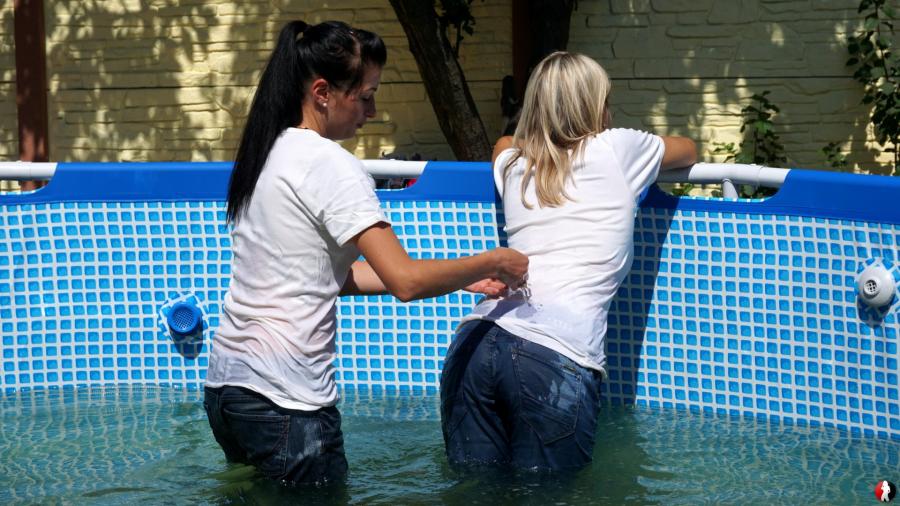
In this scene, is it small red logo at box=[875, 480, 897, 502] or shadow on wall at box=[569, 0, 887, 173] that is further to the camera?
shadow on wall at box=[569, 0, 887, 173]

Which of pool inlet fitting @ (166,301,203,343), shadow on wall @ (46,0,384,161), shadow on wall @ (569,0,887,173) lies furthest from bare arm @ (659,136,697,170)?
shadow on wall @ (46,0,384,161)

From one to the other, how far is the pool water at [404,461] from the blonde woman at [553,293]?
0.13m

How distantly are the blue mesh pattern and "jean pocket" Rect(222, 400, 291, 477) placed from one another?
5.35 feet

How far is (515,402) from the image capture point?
9.99 feet

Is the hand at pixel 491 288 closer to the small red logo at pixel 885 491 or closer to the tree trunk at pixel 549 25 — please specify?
the small red logo at pixel 885 491

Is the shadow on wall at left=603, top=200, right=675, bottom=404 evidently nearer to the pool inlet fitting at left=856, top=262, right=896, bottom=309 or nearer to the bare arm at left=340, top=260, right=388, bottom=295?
the pool inlet fitting at left=856, top=262, right=896, bottom=309

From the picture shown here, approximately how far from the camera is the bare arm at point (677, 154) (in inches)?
143

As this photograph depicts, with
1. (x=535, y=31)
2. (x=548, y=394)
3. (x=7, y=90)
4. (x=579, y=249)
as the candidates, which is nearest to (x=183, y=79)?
(x=7, y=90)

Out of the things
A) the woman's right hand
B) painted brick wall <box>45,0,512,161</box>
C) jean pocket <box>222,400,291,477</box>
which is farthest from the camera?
painted brick wall <box>45,0,512,161</box>

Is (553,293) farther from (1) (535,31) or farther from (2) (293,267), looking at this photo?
(1) (535,31)

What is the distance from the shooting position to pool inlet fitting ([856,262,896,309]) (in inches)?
141

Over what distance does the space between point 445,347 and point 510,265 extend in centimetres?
143

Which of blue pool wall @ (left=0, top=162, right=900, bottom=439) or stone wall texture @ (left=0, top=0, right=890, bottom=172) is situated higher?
stone wall texture @ (left=0, top=0, right=890, bottom=172)

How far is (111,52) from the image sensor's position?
8.67 m
